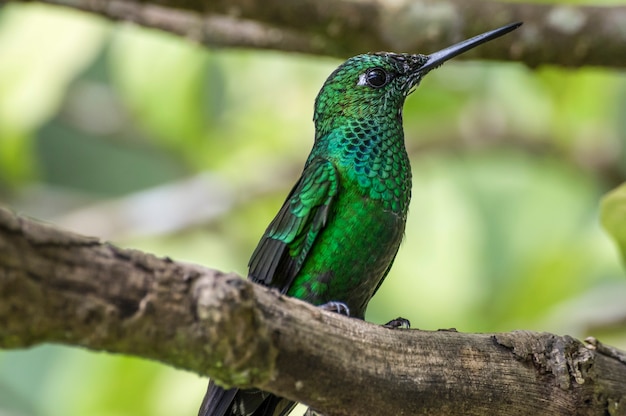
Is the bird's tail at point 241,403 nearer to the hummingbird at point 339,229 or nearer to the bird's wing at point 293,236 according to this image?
the hummingbird at point 339,229

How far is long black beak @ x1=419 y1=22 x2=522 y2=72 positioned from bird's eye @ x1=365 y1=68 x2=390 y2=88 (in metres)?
0.18

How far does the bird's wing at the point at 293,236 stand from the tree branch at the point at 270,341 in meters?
0.82

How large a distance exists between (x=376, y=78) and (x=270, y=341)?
6.91ft

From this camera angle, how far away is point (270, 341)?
244 centimetres

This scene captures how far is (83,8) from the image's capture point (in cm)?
517

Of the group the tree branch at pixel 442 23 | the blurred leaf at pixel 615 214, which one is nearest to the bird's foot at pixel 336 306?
the blurred leaf at pixel 615 214

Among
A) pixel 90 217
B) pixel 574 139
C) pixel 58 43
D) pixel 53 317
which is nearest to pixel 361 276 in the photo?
pixel 53 317

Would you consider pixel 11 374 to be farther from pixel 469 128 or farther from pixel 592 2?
pixel 592 2

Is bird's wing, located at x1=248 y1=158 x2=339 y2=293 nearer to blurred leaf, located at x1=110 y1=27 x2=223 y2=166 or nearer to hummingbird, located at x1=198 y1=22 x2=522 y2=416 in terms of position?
hummingbird, located at x1=198 y1=22 x2=522 y2=416

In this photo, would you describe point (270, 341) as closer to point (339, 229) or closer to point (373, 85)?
point (339, 229)

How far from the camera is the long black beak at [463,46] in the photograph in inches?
158

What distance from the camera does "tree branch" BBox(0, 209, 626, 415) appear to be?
80.6 inches

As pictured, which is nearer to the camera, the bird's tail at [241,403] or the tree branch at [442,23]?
the bird's tail at [241,403]

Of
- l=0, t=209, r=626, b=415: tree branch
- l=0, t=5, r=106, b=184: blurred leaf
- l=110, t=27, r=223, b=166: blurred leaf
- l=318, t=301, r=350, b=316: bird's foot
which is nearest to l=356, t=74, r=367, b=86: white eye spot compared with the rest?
l=318, t=301, r=350, b=316: bird's foot
